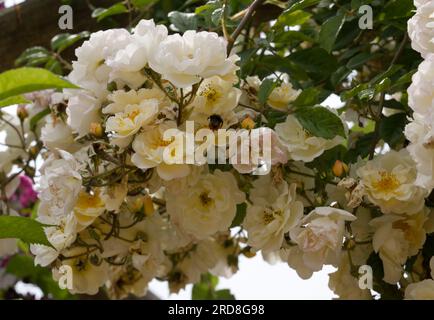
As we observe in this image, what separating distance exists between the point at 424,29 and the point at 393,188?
166 mm

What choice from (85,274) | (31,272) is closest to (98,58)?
(85,274)

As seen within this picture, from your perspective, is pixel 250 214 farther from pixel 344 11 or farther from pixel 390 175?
pixel 344 11

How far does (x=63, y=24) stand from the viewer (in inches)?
51.9

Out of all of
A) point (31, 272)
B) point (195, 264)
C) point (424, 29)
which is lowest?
point (31, 272)

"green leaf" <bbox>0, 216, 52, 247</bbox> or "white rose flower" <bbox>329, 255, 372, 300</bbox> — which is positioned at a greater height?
"green leaf" <bbox>0, 216, 52, 247</bbox>

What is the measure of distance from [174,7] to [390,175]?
1.81ft

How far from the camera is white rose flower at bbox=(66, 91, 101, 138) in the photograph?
0.92m

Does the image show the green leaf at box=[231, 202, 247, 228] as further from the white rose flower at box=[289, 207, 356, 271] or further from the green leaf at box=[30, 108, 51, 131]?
the green leaf at box=[30, 108, 51, 131]

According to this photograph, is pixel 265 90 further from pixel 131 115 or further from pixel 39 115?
pixel 39 115

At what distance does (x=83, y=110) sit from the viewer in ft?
3.03

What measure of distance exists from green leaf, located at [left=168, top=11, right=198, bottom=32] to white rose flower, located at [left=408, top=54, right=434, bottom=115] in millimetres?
393

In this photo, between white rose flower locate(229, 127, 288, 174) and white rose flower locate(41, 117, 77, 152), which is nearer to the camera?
white rose flower locate(229, 127, 288, 174)

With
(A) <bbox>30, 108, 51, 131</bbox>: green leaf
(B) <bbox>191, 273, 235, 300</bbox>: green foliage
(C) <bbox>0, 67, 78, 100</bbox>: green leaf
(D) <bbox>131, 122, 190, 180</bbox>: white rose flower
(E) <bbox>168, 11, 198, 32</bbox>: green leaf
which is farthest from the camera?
(B) <bbox>191, 273, 235, 300</bbox>: green foliage

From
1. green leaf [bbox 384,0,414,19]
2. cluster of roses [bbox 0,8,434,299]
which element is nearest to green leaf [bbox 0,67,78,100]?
cluster of roses [bbox 0,8,434,299]
